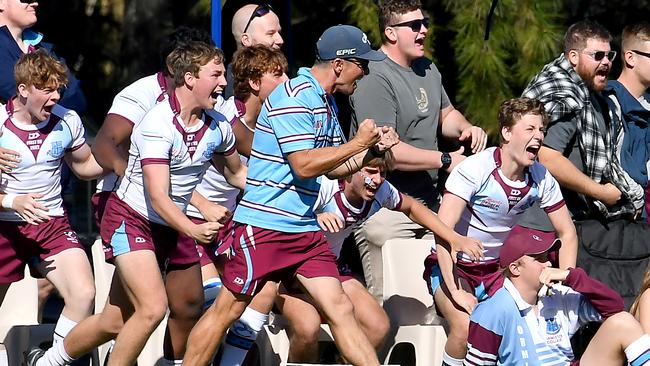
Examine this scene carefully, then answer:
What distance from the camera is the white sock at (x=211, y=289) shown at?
24.2 feet

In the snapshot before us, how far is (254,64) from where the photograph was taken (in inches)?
283

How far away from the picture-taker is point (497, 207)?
6.98m

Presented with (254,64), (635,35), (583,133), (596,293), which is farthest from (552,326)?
(635,35)

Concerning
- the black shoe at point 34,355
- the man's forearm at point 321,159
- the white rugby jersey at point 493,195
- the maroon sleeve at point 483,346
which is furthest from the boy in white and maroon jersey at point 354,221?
the black shoe at point 34,355

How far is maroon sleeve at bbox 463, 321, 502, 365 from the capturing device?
628 centimetres

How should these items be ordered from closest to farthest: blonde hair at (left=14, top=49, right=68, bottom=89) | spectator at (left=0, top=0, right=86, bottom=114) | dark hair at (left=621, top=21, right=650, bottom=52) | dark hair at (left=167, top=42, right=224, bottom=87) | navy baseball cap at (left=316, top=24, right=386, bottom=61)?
navy baseball cap at (left=316, top=24, right=386, bottom=61) < dark hair at (left=167, top=42, right=224, bottom=87) < blonde hair at (left=14, top=49, right=68, bottom=89) < spectator at (left=0, top=0, right=86, bottom=114) < dark hair at (left=621, top=21, right=650, bottom=52)

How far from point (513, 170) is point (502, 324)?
96 cm

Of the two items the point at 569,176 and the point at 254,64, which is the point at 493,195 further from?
the point at 254,64

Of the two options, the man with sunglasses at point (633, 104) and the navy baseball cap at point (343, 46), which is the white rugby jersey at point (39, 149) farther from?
the man with sunglasses at point (633, 104)

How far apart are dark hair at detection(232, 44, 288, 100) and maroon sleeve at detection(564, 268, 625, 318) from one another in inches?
71.3

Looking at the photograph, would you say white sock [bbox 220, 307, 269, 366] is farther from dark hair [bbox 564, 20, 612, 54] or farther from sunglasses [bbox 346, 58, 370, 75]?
dark hair [bbox 564, 20, 612, 54]

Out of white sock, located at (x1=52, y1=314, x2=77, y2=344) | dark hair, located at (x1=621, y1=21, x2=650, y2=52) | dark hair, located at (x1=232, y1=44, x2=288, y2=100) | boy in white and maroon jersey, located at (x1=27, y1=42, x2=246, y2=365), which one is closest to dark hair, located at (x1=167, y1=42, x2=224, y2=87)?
boy in white and maroon jersey, located at (x1=27, y1=42, x2=246, y2=365)

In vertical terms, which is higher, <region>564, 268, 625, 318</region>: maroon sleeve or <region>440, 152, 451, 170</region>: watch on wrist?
<region>564, 268, 625, 318</region>: maroon sleeve

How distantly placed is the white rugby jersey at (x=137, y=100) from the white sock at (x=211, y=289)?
680 mm
